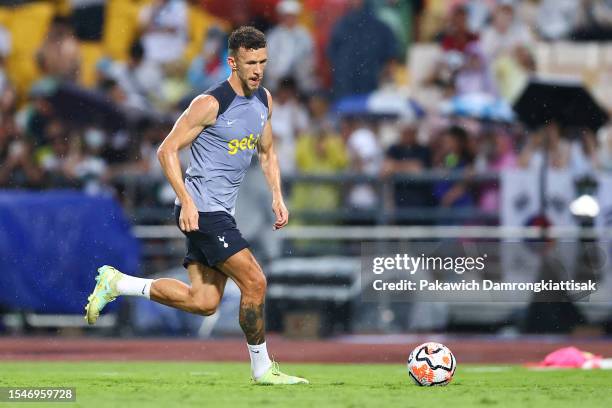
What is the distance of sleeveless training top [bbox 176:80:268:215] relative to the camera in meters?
10.1

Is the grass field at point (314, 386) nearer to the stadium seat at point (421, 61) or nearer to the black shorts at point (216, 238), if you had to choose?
the black shorts at point (216, 238)

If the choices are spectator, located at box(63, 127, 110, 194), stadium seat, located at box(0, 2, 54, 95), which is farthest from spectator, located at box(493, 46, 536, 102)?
stadium seat, located at box(0, 2, 54, 95)

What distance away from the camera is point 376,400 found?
8.77 m

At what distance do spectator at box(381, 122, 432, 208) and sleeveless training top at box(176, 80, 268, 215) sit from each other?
23.2ft

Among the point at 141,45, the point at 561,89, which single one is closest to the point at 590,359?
the point at 561,89

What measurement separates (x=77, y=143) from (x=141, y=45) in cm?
236

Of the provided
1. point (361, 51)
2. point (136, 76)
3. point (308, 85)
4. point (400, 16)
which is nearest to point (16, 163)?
point (136, 76)

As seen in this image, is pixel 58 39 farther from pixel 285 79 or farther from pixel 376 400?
pixel 376 400

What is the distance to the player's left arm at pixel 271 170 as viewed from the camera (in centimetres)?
1042

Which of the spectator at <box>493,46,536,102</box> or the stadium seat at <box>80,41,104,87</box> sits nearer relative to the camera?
the spectator at <box>493,46,536,102</box>

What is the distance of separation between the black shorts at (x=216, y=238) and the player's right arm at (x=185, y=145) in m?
0.15

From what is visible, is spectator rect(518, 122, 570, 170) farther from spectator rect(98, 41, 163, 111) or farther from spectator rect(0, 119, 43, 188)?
spectator rect(0, 119, 43, 188)

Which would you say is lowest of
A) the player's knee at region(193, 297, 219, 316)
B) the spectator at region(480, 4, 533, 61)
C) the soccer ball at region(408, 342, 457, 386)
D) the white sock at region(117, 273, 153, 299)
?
the soccer ball at region(408, 342, 457, 386)

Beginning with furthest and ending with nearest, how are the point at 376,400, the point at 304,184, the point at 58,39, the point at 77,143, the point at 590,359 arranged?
the point at 58,39
the point at 77,143
the point at 304,184
the point at 590,359
the point at 376,400
